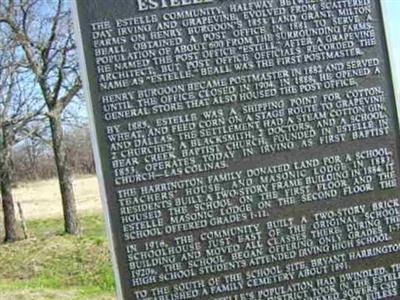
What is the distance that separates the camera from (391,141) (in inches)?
235

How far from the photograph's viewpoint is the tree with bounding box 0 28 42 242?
55.8 feet

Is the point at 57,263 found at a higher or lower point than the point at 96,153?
lower

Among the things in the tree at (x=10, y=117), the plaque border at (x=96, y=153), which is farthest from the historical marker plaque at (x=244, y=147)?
the tree at (x=10, y=117)

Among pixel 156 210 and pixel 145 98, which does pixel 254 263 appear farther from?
pixel 145 98

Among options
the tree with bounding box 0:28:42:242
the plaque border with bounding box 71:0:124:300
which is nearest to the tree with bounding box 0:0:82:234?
the tree with bounding box 0:28:42:242

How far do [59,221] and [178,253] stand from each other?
664 inches

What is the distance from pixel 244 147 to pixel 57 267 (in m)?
10.6

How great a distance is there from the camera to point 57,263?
618 inches

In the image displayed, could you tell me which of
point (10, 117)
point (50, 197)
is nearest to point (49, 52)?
point (10, 117)

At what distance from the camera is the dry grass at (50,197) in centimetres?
2312

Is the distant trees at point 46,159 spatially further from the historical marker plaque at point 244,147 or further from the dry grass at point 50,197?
the historical marker plaque at point 244,147

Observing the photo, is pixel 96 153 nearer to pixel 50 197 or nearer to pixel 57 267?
pixel 57 267

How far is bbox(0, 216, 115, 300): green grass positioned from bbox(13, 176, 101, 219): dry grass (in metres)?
3.60

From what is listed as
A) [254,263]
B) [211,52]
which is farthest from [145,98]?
[254,263]
